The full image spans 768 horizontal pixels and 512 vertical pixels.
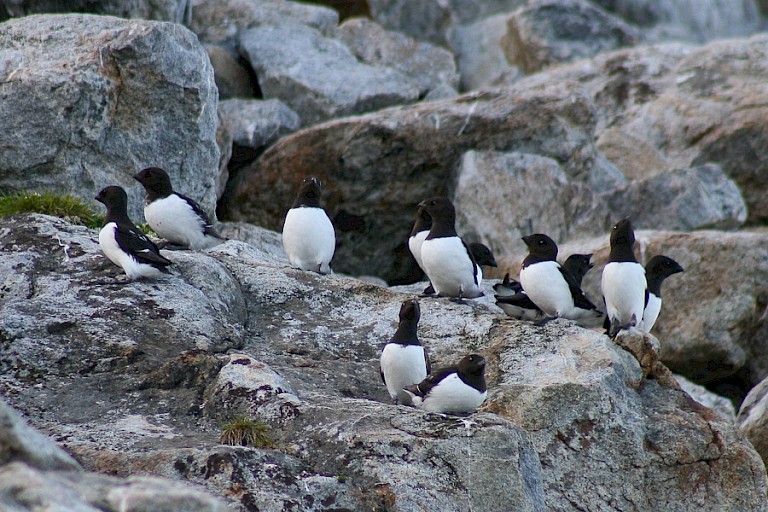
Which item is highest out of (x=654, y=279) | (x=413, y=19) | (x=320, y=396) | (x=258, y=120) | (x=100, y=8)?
(x=100, y=8)

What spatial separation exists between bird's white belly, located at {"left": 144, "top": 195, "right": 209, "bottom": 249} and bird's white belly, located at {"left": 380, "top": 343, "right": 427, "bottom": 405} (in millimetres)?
2975

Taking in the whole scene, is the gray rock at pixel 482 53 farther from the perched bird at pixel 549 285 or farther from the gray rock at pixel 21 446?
the gray rock at pixel 21 446

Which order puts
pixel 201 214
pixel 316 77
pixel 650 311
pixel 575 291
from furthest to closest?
1. pixel 316 77
2. pixel 650 311
3. pixel 201 214
4. pixel 575 291

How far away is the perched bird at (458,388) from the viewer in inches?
313

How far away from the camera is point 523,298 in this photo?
10.5 metres

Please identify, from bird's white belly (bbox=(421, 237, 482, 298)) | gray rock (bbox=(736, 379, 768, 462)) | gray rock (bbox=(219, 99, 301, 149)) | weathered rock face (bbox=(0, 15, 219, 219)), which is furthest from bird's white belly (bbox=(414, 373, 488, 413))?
gray rock (bbox=(219, 99, 301, 149))

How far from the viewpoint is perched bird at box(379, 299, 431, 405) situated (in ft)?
27.8

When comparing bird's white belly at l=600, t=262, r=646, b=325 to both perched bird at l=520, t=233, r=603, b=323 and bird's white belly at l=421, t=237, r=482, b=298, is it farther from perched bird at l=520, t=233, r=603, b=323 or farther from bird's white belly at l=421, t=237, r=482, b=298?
bird's white belly at l=421, t=237, r=482, b=298

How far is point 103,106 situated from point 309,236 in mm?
3225

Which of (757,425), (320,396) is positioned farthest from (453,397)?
(757,425)

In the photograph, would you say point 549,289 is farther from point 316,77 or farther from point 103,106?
point 316,77

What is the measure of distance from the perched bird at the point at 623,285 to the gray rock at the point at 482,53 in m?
13.6

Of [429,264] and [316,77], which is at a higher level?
[316,77]

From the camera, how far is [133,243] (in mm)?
9008
